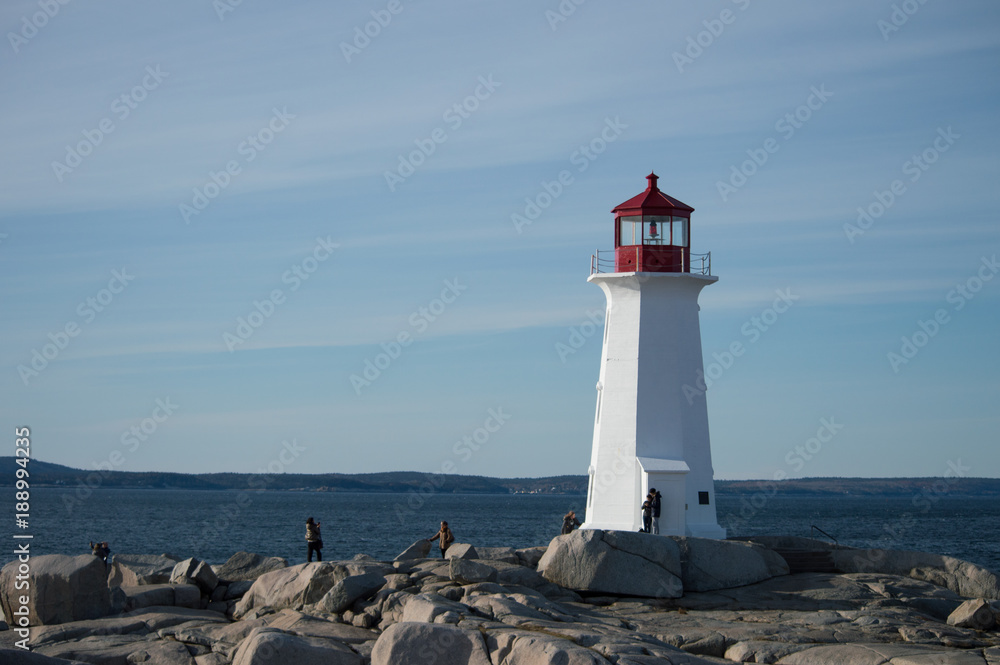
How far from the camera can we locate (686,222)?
2575cm

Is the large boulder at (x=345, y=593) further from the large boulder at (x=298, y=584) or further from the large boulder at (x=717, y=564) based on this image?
the large boulder at (x=717, y=564)

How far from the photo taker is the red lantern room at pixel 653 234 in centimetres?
2520

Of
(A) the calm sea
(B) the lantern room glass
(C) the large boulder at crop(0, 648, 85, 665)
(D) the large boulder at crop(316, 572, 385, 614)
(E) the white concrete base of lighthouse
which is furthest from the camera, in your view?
(A) the calm sea

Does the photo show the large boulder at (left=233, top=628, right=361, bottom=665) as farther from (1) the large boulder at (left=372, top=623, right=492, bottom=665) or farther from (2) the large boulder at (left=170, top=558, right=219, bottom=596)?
(2) the large boulder at (left=170, top=558, right=219, bottom=596)

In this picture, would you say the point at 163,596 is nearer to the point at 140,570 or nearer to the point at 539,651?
the point at 140,570

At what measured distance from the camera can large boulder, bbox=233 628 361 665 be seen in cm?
1396

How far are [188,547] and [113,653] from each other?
134 ft

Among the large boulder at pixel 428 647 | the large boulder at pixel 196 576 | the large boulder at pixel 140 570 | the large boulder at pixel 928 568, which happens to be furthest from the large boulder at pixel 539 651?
the large boulder at pixel 928 568

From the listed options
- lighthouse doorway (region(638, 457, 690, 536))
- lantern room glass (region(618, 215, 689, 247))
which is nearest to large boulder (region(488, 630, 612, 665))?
lighthouse doorway (region(638, 457, 690, 536))

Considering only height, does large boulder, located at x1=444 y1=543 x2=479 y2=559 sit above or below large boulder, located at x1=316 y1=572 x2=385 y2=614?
above

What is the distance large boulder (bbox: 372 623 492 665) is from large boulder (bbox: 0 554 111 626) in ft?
21.5

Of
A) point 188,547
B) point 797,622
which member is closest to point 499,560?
point 797,622

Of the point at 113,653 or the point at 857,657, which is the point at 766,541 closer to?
the point at 857,657

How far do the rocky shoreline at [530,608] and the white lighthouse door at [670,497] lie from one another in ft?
6.99
